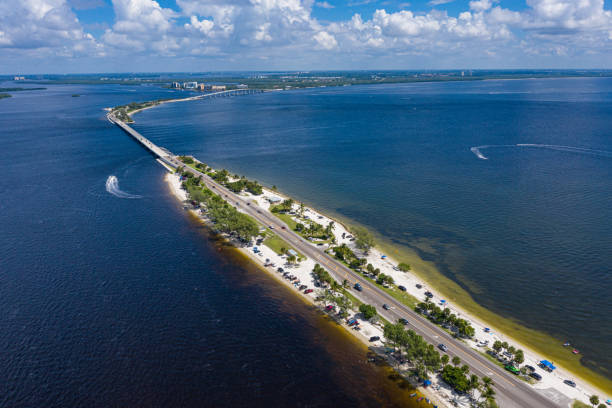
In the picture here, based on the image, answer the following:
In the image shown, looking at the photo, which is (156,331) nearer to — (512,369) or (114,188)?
(512,369)

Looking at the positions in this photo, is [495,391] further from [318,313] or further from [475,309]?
[318,313]

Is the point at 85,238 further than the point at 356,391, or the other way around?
the point at 85,238

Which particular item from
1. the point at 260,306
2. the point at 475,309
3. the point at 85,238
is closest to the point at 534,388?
the point at 475,309

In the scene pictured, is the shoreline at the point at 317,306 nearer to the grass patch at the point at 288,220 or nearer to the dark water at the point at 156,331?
the dark water at the point at 156,331

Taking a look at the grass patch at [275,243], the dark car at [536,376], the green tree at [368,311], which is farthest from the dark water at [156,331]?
the dark car at [536,376]

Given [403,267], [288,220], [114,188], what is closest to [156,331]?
[288,220]

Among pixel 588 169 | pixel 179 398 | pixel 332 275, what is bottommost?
pixel 179 398

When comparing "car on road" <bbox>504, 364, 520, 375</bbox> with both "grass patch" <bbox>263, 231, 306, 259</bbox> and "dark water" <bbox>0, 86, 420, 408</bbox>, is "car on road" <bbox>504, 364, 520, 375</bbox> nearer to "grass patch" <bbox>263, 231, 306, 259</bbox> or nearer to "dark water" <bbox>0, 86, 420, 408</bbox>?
"dark water" <bbox>0, 86, 420, 408</bbox>

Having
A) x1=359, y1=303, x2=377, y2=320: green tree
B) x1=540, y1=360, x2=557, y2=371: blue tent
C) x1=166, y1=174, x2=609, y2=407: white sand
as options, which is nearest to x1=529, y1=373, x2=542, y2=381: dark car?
x1=166, y1=174, x2=609, y2=407: white sand
